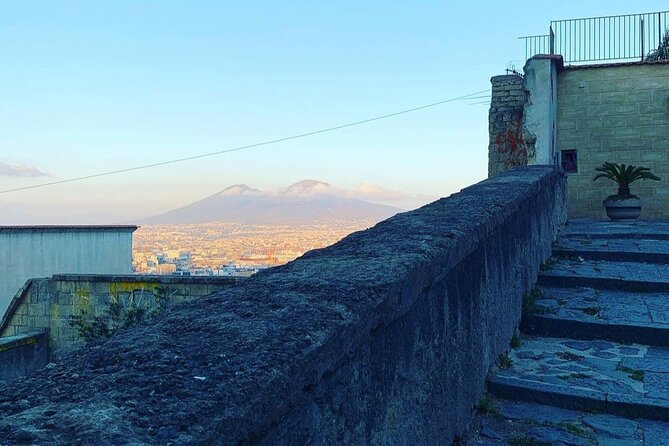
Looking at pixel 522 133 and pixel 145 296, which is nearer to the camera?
pixel 145 296

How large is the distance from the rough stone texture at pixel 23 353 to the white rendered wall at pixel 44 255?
15.2ft

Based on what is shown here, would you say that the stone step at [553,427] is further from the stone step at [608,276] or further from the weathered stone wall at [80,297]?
the weathered stone wall at [80,297]

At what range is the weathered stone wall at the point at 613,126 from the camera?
11016 millimetres

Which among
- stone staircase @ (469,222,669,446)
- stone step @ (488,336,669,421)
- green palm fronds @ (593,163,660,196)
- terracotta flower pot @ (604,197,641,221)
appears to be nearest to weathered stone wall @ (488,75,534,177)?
green palm fronds @ (593,163,660,196)

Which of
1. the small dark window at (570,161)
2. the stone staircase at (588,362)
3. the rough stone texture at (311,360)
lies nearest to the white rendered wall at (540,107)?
the small dark window at (570,161)

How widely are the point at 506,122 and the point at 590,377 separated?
29.0 ft

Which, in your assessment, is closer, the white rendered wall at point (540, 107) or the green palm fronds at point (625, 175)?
the green palm fronds at point (625, 175)

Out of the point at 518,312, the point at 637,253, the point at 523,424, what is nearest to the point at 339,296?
the point at 523,424

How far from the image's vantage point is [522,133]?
1084 centimetres

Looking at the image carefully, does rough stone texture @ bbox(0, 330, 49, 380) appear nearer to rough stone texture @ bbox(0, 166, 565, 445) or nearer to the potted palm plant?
rough stone texture @ bbox(0, 166, 565, 445)

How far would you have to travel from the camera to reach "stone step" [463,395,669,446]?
2.51 metres

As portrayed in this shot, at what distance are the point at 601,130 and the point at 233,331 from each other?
11552mm

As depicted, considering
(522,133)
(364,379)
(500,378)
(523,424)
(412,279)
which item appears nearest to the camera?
(364,379)

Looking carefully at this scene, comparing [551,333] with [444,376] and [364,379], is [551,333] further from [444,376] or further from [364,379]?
[364,379]
